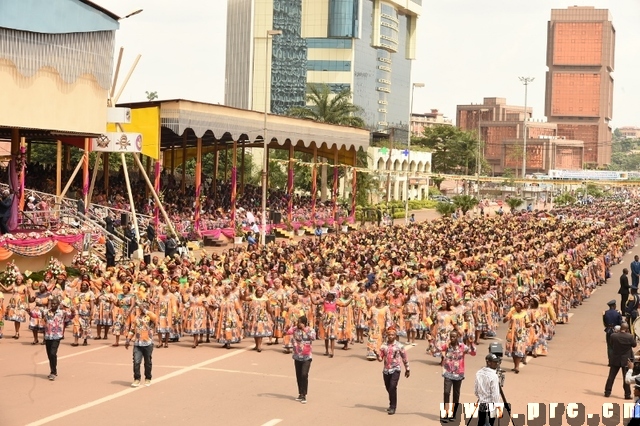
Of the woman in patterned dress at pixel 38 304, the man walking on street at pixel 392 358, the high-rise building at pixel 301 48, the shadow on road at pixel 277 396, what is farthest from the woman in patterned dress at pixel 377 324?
the high-rise building at pixel 301 48

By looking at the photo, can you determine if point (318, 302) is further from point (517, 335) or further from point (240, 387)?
point (240, 387)

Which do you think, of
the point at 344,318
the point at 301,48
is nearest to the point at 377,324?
the point at 344,318

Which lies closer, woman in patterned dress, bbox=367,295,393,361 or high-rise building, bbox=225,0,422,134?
woman in patterned dress, bbox=367,295,393,361

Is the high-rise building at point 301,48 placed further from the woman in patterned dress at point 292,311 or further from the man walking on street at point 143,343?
the man walking on street at point 143,343

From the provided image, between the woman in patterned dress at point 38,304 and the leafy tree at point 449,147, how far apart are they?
11377 centimetres

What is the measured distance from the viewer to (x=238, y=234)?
4750 centimetres

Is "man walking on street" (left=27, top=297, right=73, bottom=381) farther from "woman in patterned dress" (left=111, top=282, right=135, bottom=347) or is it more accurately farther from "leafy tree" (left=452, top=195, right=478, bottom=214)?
"leafy tree" (left=452, top=195, right=478, bottom=214)

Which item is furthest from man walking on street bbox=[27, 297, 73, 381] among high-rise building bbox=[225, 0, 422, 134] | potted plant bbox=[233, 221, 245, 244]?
high-rise building bbox=[225, 0, 422, 134]

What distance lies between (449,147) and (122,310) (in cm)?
11553

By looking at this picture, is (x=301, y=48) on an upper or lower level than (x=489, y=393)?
upper

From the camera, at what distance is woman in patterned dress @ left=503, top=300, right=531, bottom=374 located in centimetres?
2008

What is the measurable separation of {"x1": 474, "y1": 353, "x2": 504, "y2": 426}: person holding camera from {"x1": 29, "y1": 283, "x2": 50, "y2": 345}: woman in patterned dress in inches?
370

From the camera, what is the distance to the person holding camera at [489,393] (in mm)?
13250

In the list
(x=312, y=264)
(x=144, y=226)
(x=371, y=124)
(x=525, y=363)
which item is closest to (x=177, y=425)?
(x=525, y=363)
